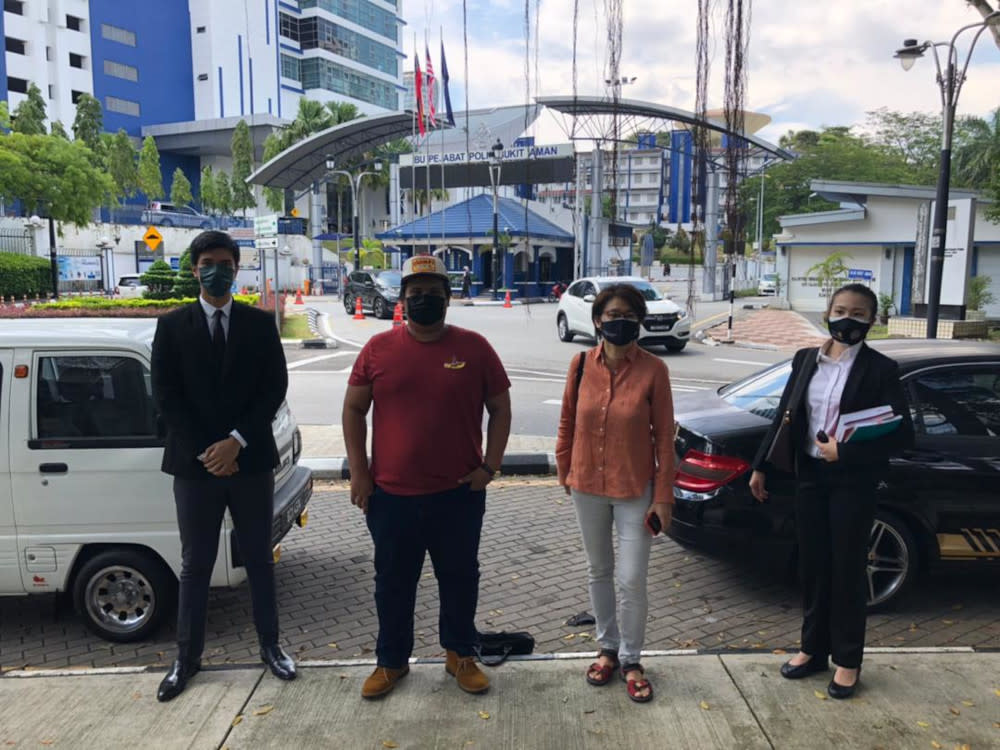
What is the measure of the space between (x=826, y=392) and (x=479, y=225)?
38.2 metres

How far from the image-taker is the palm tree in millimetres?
40688

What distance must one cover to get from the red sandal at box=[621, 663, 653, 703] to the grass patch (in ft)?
59.4

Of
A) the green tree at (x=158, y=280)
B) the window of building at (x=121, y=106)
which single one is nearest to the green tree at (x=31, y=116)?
the window of building at (x=121, y=106)

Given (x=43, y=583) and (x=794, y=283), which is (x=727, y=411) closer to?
(x=43, y=583)

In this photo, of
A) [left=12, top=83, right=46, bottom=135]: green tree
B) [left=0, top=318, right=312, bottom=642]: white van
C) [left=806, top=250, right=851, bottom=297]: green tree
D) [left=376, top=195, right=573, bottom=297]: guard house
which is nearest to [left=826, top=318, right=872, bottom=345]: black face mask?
[left=0, top=318, right=312, bottom=642]: white van

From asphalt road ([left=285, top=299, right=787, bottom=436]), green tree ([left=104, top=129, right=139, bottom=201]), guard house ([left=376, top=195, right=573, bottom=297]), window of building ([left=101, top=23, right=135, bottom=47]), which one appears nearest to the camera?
asphalt road ([left=285, top=299, right=787, bottom=436])

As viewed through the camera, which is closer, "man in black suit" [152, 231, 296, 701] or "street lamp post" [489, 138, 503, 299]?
"man in black suit" [152, 231, 296, 701]

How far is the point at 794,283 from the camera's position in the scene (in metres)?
35.0

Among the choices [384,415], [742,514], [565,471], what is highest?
[384,415]

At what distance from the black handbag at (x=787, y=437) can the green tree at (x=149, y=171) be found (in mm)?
67004

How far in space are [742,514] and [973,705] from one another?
4.56ft

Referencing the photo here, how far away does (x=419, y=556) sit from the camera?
→ 3.52m

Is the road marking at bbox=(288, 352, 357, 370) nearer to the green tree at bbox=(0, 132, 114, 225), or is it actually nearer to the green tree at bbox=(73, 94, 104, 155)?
the green tree at bbox=(0, 132, 114, 225)

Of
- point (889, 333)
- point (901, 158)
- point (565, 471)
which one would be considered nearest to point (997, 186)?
point (889, 333)
